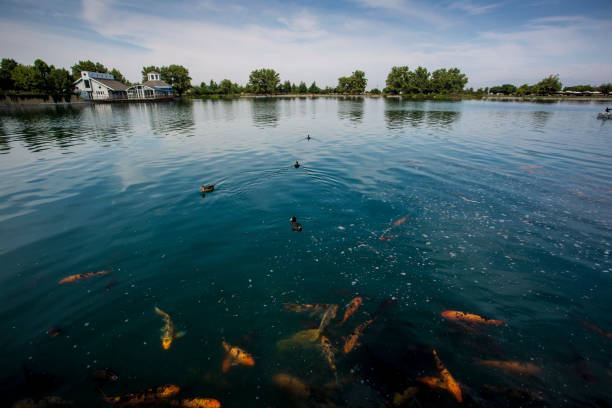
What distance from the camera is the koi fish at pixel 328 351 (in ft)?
18.4

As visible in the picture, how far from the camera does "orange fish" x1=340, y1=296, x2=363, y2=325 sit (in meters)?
6.81

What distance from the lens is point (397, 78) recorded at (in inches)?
6462

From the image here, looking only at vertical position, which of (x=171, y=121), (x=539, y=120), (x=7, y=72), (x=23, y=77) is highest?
(x=7, y=72)

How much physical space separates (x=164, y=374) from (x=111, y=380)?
3.43ft

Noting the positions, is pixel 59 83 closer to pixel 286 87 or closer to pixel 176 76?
pixel 176 76

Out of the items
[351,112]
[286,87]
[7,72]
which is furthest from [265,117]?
[286,87]

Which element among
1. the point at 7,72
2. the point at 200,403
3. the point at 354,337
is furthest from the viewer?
the point at 7,72

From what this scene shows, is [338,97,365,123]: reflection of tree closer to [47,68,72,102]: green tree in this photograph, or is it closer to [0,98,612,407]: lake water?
[0,98,612,407]: lake water

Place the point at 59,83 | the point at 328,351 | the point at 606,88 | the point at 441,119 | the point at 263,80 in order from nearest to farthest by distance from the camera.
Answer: the point at 328,351 < the point at 441,119 < the point at 59,83 < the point at 606,88 < the point at 263,80

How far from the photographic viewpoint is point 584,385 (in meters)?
5.21

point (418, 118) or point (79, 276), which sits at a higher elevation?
point (418, 118)

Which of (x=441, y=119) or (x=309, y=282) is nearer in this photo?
(x=309, y=282)

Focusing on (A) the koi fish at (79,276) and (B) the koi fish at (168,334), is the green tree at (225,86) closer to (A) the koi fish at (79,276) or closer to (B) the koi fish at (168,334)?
(A) the koi fish at (79,276)

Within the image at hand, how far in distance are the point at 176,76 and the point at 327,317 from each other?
16000 centimetres
